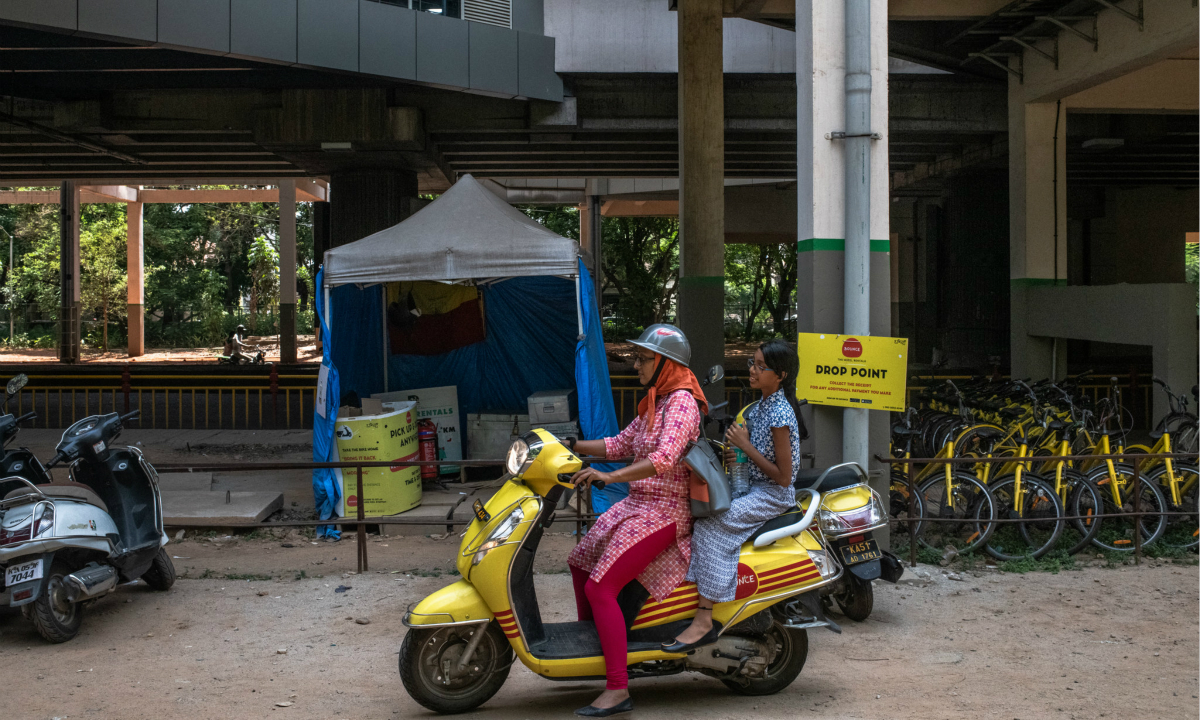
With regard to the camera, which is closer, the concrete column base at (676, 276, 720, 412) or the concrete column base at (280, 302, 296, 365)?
the concrete column base at (676, 276, 720, 412)

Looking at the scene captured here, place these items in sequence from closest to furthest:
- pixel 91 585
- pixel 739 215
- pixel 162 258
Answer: pixel 91 585 < pixel 739 215 < pixel 162 258

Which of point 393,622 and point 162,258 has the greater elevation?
point 162,258

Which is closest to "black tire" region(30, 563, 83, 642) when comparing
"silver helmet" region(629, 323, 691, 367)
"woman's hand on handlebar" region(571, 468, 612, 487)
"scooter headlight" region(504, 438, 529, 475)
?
"scooter headlight" region(504, 438, 529, 475)

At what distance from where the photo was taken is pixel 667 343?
3992 millimetres

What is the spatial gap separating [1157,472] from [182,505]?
26.2 feet

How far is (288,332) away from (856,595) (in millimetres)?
26486

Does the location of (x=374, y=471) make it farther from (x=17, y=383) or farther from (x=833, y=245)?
(x=833, y=245)

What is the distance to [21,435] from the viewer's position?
1278 cm

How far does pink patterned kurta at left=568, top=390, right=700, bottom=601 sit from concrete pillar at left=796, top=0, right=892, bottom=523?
8.84 ft

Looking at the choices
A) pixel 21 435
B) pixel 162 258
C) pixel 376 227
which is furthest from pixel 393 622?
pixel 162 258

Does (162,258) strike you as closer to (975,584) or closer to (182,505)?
(182,505)

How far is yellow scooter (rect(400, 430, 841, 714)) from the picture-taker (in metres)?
3.92

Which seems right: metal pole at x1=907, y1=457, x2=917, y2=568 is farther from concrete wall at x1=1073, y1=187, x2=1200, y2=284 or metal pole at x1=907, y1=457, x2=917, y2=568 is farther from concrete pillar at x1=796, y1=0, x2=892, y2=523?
concrete wall at x1=1073, y1=187, x2=1200, y2=284

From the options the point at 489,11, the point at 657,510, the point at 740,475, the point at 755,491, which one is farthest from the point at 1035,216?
the point at 657,510
